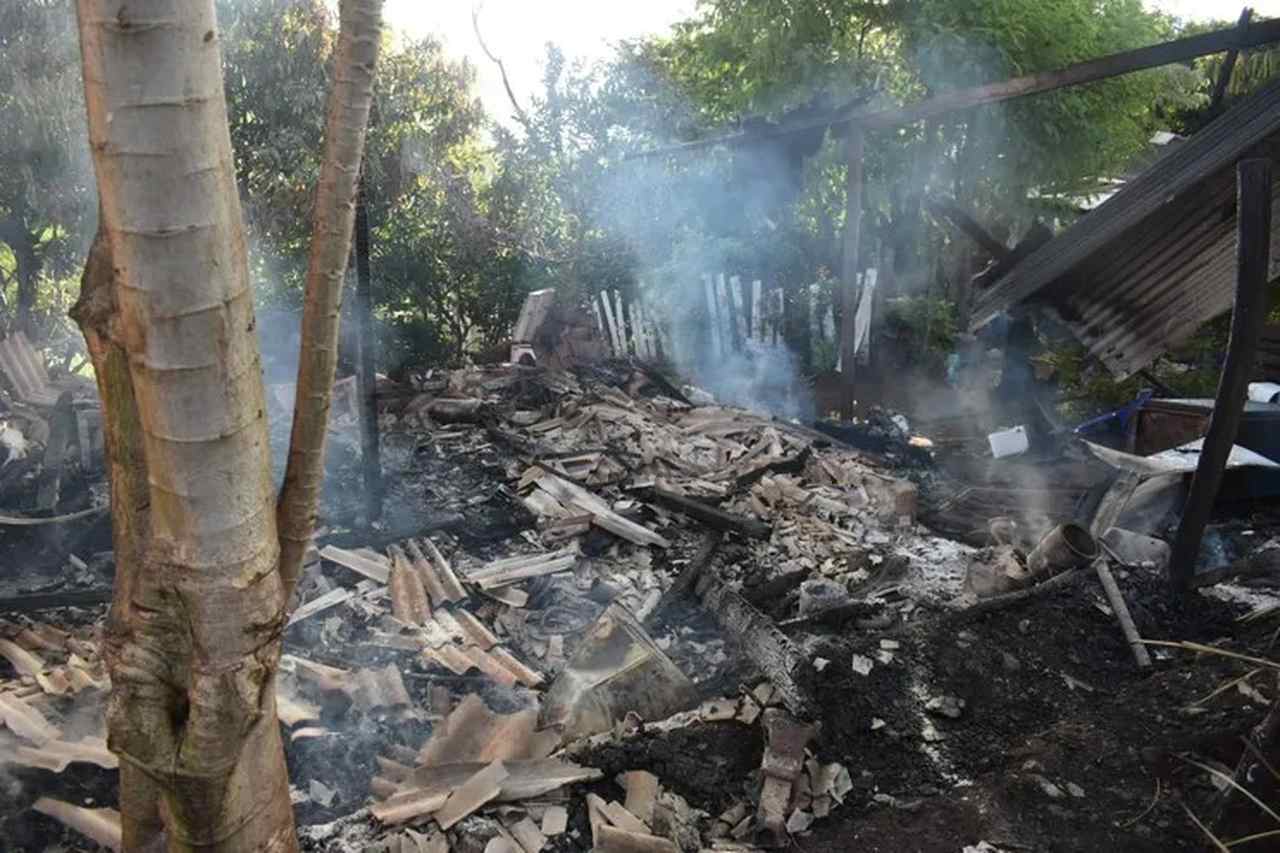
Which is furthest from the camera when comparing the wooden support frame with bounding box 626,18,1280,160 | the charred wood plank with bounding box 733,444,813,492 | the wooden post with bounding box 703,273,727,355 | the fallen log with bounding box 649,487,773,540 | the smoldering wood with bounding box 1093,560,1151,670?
the wooden post with bounding box 703,273,727,355

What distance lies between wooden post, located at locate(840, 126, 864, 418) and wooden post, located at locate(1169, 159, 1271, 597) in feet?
17.7

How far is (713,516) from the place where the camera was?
789cm

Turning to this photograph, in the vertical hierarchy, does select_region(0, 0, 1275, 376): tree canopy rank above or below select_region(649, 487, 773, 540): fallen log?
above

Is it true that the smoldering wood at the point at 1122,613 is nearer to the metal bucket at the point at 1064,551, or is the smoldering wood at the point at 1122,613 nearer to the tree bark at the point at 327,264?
the metal bucket at the point at 1064,551

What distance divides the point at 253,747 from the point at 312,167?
1288 cm

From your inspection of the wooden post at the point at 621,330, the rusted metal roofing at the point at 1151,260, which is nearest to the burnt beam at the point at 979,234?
the rusted metal roofing at the point at 1151,260

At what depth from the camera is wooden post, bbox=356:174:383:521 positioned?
7.10m

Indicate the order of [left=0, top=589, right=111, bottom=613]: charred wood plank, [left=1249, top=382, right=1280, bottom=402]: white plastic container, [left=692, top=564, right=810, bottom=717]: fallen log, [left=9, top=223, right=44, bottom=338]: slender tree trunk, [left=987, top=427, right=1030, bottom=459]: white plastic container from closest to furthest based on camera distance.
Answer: [left=692, top=564, right=810, bottom=717]: fallen log
[left=0, top=589, right=111, bottom=613]: charred wood plank
[left=1249, top=382, right=1280, bottom=402]: white plastic container
[left=987, top=427, right=1030, bottom=459]: white plastic container
[left=9, top=223, right=44, bottom=338]: slender tree trunk

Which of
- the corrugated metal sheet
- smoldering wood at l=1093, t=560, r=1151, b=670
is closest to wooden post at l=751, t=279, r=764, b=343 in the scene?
the corrugated metal sheet

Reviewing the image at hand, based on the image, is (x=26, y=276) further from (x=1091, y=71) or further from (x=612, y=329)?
(x=1091, y=71)

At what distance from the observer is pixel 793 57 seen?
56.2ft

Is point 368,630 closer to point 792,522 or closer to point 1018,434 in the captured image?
point 792,522

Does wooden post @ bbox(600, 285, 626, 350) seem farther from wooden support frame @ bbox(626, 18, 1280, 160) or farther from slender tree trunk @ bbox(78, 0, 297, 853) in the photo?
slender tree trunk @ bbox(78, 0, 297, 853)

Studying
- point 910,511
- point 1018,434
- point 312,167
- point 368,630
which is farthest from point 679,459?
point 312,167
